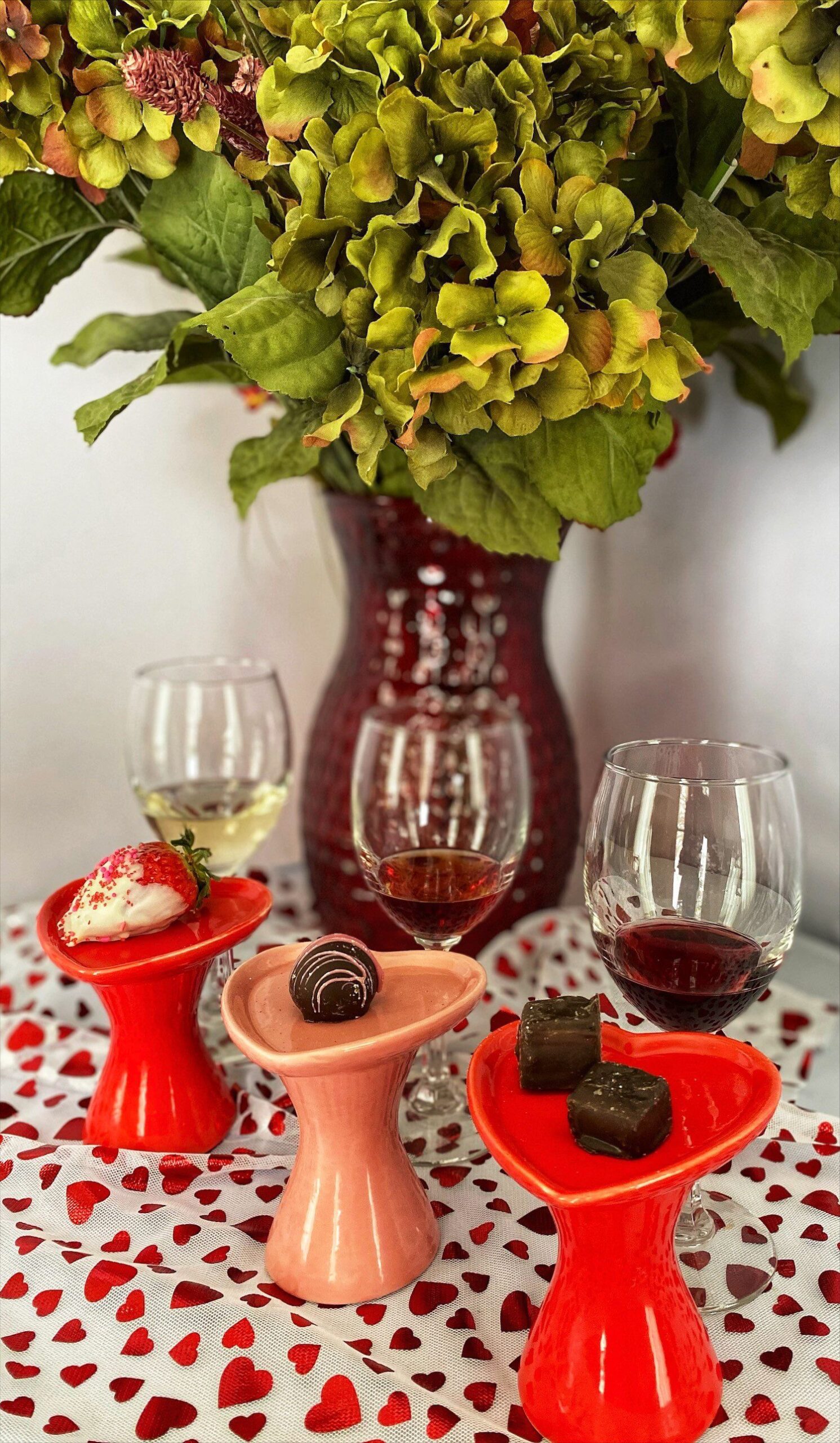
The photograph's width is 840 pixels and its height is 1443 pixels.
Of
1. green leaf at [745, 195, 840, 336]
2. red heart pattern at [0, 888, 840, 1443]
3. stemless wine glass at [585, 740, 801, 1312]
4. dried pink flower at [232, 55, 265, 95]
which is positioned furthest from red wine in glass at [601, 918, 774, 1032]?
dried pink flower at [232, 55, 265, 95]

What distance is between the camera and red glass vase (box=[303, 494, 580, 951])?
2.64ft

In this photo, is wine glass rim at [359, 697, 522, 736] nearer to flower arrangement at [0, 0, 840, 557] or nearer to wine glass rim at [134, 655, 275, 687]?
wine glass rim at [134, 655, 275, 687]

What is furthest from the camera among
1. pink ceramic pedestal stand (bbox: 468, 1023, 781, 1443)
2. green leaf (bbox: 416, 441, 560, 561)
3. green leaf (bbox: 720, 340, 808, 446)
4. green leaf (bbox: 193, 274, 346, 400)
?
green leaf (bbox: 720, 340, 808, 446)

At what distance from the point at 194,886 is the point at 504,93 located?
39 centimetres

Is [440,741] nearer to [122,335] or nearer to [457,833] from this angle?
[457,833]

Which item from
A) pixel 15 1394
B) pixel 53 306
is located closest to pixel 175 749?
pixel 53 306

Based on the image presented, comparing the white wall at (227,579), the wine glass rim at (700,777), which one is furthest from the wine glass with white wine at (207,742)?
the wine glass rim at (700,777)

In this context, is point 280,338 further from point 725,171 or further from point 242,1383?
point 242,1383

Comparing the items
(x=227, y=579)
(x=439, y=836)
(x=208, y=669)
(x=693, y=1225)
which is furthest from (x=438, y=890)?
(x=227, y=579)

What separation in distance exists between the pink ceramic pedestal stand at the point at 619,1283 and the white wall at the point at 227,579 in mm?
418

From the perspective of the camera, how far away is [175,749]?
84cm

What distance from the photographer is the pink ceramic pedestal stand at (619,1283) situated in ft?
1.35

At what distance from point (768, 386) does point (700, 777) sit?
33cm

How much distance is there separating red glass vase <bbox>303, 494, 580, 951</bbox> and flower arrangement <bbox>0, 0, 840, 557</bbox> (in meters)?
0.17
